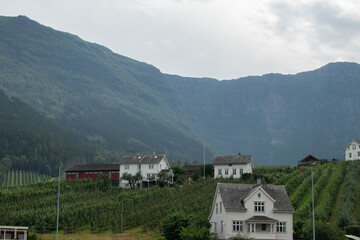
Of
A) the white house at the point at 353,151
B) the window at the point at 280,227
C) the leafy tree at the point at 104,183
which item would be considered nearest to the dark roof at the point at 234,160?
the leafy tree at the point at 104,183

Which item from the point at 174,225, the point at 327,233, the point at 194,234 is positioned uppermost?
the point at 174,225

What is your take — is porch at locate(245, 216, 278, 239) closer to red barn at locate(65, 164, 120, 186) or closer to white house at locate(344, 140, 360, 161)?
red barn at locate(65, 164, 120, 186)

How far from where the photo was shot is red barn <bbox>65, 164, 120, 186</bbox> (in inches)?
5704

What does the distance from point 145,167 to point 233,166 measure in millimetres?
22458

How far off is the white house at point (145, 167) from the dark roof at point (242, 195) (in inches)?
2326

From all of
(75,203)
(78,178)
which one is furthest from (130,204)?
(78,178)

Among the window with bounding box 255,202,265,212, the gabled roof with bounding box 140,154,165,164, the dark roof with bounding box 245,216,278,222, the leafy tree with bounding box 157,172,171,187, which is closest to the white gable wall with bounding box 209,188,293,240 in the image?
the window with bounding box 255,202,265,212

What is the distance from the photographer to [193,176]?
138875 mm

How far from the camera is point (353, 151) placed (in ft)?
490

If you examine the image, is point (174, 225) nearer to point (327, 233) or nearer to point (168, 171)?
point (327, 233)

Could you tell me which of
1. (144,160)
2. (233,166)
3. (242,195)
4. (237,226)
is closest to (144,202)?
(233,166)

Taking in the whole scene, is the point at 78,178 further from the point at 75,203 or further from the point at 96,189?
the point at 75,203

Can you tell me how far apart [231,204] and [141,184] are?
6518 centimetres

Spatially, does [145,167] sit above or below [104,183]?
above
